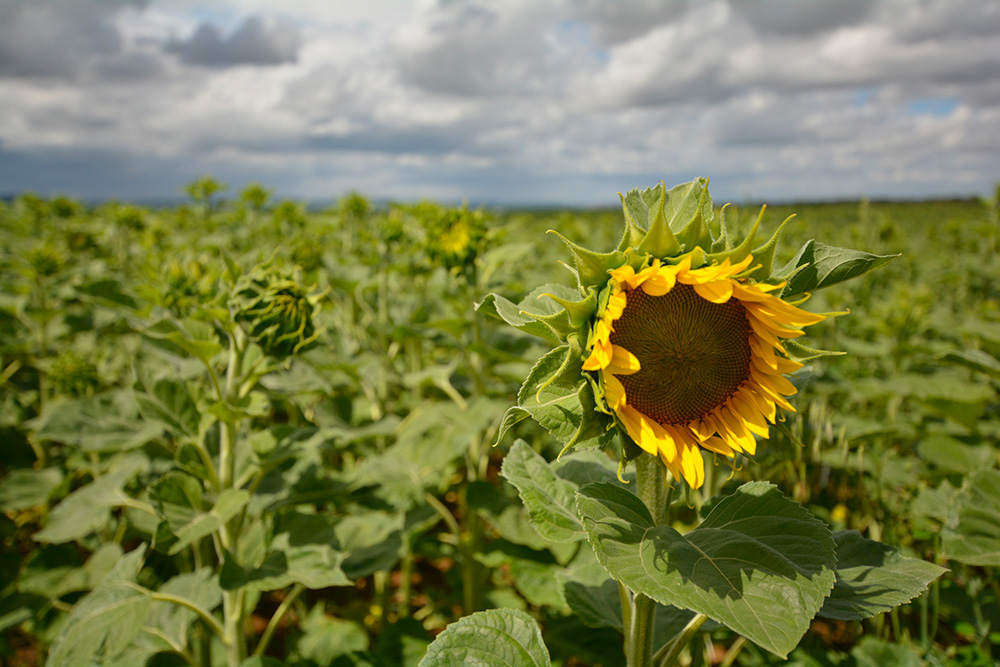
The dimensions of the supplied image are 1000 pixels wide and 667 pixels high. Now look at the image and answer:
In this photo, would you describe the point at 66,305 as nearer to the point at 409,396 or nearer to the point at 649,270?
the point at 409,396

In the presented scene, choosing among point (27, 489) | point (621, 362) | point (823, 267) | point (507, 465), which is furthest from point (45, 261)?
point (823, 267)

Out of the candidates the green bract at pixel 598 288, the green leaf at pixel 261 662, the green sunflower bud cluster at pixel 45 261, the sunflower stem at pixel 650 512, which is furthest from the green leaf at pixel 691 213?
the green sunflower bud cluster at pixel 45 261

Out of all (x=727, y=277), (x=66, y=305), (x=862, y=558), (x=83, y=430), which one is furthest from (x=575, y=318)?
(x=66, y=305)

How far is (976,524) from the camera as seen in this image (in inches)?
69.2

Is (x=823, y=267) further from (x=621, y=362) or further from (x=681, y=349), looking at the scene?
(x=621, y=362)

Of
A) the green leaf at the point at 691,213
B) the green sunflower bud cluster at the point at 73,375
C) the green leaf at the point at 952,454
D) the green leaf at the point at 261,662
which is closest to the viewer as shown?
the green leaf at the point at 691,213

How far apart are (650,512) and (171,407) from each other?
1.61m

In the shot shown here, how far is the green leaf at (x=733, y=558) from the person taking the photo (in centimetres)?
97

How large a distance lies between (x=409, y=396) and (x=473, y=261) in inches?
57.2

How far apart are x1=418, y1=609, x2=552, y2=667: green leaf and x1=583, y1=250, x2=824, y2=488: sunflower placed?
0.59 metres

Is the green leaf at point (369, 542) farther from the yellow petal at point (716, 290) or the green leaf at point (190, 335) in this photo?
the yellow petal at point (716, 290)

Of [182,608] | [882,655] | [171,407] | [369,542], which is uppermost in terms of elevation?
[171,407]

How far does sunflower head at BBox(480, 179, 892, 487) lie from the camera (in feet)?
3.45

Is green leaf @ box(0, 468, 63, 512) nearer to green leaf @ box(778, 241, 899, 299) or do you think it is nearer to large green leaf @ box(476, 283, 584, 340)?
large green leaf @ box(476, 283, 584, 340)
